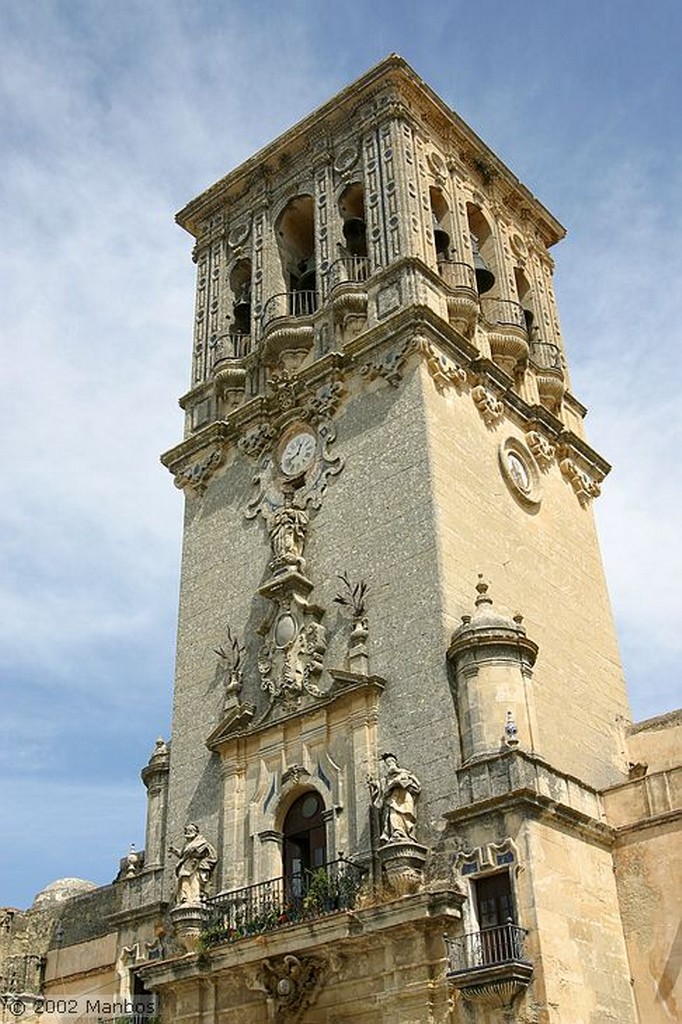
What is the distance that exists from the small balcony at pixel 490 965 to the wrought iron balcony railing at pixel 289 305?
14001 millimetres

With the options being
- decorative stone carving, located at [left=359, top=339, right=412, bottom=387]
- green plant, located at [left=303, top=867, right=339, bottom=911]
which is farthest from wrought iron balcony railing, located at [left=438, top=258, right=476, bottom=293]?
green plant, located at [left=303, top=867, right=339, bottom=911]

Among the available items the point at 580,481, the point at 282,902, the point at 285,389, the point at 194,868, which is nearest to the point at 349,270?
the point at 285,389

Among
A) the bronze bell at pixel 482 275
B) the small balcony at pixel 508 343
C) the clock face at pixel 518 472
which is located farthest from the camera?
the bronze bell at pixel 482 275

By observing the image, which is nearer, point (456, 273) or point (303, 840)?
point (303, 840)

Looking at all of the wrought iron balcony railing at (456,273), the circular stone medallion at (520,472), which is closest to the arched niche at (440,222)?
the wrought iron balcony railing at (456,273)

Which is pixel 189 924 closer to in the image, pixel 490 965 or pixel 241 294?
pixel 490 965

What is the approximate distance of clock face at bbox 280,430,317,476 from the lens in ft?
76.8

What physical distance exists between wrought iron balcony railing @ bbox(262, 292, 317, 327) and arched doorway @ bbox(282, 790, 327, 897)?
10.7 meters

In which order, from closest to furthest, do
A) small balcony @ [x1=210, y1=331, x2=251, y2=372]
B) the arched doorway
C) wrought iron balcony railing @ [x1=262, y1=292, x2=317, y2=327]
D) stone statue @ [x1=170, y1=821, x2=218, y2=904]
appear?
the arched doorway < stone statue @ [x1=170, y1=821, x2=218, y2=904] < wrought iron balcony railing @ [x1=262, y1=292, x2=317, y2=327] < small balcony @ [x1=210, y1=331, x2=251, y2=372]

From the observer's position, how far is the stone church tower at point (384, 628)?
55.7 ft

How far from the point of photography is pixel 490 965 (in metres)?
15.7

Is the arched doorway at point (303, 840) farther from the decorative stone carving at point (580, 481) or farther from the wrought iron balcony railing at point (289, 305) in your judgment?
the wrought iron balcony railing at point (289, 305)

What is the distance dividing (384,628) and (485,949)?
5.54 meters

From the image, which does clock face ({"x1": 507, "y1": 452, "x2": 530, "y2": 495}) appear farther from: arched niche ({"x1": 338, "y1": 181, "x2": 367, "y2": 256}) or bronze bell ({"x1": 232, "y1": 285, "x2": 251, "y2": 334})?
bronze bell ({"x1": 232, "y1": 285, "x2": 251, "y2": 334})
